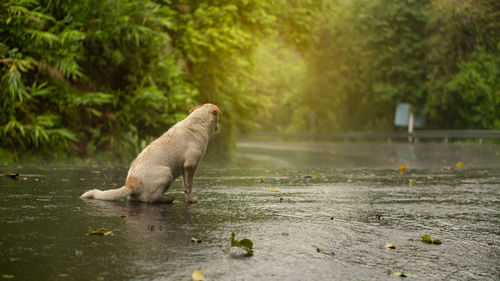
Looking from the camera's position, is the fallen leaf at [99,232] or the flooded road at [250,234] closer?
the flooded road at [250,234]

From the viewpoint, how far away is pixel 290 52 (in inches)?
3371

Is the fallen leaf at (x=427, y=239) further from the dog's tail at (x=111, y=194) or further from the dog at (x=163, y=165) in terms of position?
the dog's tail at (x=111, y=194)

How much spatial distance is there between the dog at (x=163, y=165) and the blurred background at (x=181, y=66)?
7079 millimetres

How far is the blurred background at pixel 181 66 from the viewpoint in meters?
13.1

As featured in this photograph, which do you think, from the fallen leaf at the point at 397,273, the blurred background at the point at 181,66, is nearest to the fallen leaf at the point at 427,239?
the fallen leaf at the point at 397,273

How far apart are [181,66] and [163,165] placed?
14021mm

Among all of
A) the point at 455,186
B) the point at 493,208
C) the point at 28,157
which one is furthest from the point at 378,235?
the point at 28,157

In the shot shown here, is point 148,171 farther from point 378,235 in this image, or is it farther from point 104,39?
point 104,39

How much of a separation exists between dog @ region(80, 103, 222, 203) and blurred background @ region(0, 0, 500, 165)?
708cm

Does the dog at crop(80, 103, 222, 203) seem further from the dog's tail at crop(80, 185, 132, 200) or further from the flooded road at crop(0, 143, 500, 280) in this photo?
the flooded road at crop(0, 143, 500, 280)

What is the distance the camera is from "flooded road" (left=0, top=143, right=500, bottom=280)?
12.1 feet

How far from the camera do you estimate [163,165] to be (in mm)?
6180

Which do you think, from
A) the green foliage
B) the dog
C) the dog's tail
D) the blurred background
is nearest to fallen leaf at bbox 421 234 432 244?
the dog

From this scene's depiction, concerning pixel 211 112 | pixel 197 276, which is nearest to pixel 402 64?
pixel 211 112
